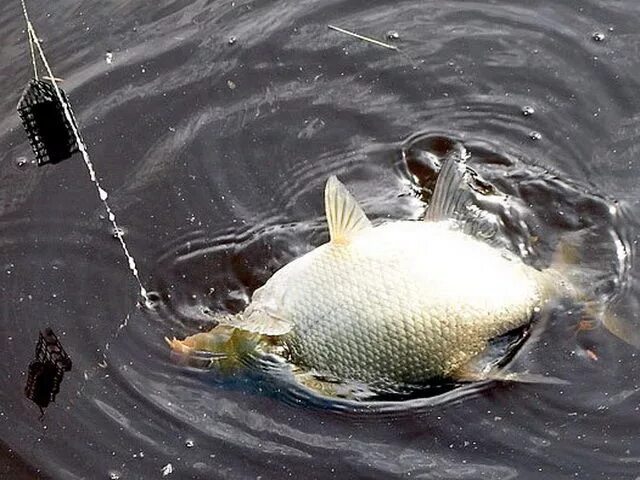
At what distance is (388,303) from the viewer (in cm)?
314

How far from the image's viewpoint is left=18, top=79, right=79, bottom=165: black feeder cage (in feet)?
10.8

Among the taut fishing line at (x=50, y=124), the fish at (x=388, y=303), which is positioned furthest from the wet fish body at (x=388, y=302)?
the taut fishing line at (x=50, y=124)

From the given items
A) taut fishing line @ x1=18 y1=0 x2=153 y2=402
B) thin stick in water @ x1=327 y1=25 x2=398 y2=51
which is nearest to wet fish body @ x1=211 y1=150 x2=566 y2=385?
taut fishing line @ x1=18 y1=0 x2=153 y2=402

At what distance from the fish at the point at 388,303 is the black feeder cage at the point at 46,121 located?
2.59ft

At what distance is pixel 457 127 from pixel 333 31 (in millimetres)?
709

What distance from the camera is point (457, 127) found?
13.1ft

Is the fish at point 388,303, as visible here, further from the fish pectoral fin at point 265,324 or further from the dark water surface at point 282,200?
the dark water surface at point 282,200

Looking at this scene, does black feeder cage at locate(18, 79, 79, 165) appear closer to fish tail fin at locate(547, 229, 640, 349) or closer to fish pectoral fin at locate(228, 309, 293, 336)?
fish pectoral fin at locate(228, 309, 293, 336)

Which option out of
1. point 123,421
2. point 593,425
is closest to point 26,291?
point 123,421

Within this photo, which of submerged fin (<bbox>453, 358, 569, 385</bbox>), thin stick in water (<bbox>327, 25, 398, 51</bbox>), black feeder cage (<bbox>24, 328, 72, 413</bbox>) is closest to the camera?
submerged fin (<bbox>453, 358, 569, 385</bbox>)

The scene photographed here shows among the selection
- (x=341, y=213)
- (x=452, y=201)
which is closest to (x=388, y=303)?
(x=341, y=213)

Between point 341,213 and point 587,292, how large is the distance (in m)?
0.90

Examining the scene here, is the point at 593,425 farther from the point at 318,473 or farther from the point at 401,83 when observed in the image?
the point at 401,83

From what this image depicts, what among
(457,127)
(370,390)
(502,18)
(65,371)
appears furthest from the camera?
(502,18)
